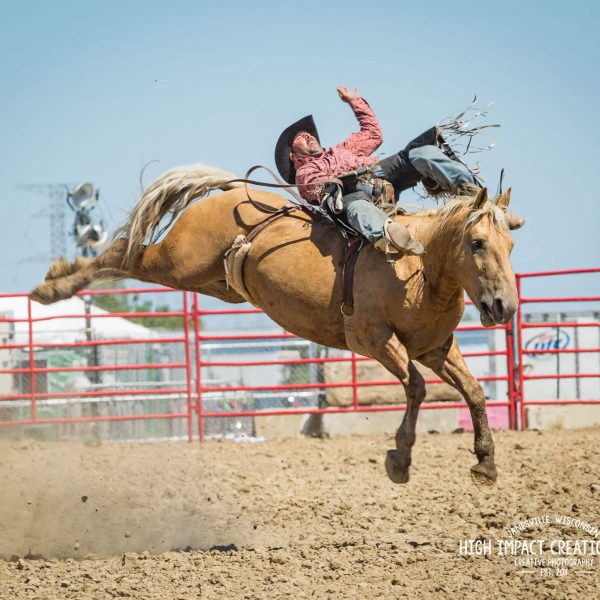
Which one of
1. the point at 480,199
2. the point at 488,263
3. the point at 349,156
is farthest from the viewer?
the point at 349,156

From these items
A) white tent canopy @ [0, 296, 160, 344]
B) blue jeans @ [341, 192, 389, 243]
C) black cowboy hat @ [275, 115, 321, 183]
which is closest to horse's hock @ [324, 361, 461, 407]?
black cowboy hat @ [275, 115, 321, 183]

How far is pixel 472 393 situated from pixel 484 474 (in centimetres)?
53

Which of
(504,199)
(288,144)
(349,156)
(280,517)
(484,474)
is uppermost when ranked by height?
(288,144)

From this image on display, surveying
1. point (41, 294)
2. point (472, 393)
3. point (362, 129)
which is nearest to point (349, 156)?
point (362, 129)

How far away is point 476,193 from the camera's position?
5062 millimetres

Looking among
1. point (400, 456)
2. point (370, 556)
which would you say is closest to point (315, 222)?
point (400, 456)

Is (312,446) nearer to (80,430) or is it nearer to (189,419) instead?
(189,419)

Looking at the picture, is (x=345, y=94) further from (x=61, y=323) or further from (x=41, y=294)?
(x=61, y=323)

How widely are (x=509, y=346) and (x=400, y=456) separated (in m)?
5.59

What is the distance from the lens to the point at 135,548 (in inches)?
225

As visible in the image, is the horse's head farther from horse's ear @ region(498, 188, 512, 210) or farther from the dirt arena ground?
the dirt arena ground

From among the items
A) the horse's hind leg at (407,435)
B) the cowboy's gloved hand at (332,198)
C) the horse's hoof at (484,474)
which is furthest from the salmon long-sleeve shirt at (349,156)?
the horse's hoof at (484,474)

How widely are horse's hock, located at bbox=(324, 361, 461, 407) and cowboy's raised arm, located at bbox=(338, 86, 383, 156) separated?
5077 mm

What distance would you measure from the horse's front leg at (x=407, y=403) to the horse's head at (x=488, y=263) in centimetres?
53
